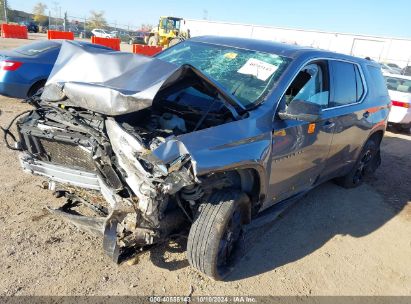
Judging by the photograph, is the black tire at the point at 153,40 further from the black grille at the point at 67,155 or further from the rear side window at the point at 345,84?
the black grille at the point at 67,155

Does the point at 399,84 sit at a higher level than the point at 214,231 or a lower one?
higher

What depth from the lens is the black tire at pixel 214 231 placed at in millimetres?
2957

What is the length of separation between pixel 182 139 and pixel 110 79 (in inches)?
38.4

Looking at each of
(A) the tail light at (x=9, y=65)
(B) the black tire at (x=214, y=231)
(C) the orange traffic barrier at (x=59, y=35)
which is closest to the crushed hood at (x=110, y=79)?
(B) the black tire at (x=214, y=231)

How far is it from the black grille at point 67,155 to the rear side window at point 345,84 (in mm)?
2694

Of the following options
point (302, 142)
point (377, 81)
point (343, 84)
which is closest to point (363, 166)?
point (377, 81)

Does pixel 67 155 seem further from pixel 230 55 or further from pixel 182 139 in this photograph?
pixel 230 55

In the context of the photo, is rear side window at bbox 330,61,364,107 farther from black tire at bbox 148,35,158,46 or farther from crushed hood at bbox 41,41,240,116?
black tire at bbox 148,35,158,46

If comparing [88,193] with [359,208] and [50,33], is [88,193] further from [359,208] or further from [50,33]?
[50,33]

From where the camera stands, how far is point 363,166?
5.85 meters

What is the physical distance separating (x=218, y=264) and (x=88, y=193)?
4.13ft

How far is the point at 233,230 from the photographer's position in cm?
330

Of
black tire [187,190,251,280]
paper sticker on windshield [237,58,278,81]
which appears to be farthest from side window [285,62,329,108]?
black tire [187,190,251,280]

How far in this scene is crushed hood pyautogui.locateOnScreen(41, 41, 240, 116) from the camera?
9.27 ft
